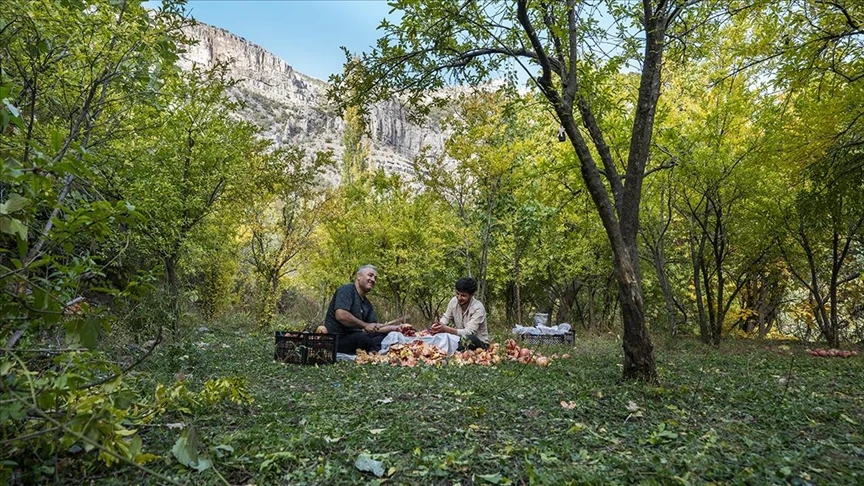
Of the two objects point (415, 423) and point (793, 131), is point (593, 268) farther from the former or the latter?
point (415, 423)

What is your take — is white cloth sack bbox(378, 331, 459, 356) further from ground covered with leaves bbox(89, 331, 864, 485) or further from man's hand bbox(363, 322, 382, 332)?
ground covered with leaves bbox(89, 331, 864, 485)

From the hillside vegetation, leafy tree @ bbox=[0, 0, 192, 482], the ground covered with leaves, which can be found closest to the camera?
leafy tree @ bbox=[0, 0, 192, 482]

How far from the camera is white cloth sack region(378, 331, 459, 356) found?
688 cm

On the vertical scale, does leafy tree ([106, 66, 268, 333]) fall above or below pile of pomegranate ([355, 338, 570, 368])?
above

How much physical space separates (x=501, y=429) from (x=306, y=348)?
351 centimetres

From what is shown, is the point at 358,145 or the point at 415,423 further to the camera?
the point at 358,145

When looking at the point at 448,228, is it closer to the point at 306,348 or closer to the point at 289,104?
the point at 306,348

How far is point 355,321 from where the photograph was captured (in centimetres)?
689

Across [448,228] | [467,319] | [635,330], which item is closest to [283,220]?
[448,228]

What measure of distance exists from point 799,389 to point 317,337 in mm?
5260

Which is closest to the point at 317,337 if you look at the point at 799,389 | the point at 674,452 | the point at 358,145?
the point at 674,452

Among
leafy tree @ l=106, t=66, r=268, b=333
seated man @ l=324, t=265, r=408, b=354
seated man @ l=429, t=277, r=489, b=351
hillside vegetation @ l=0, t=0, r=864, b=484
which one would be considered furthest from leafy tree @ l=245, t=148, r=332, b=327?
seated man @ l=429, t=277, r=489, b=351

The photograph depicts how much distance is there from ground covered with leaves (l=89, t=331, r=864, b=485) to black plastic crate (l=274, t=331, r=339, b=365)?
2.09 feet

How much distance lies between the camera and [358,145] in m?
29.1
